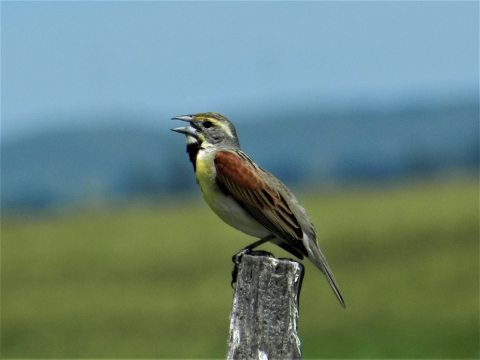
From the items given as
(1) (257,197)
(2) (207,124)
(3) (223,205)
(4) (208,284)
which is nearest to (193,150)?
(2) (207,124)

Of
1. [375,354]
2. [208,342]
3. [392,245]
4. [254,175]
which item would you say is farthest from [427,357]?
[254,175]

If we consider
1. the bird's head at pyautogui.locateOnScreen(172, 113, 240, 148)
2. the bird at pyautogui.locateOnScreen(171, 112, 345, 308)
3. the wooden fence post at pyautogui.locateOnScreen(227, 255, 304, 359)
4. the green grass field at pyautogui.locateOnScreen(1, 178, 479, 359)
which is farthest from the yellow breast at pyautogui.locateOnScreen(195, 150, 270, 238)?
the green grass field at pyautogui.locateOnScreen(1, 178, 479, 359)

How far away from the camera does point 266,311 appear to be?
6.16m

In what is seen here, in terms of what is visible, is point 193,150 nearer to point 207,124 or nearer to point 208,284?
point 207,124

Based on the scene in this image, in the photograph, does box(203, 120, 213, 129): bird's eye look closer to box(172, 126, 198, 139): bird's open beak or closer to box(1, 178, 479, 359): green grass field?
box(172, 126, 198, 139): bird's open beak

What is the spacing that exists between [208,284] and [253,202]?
15.8m

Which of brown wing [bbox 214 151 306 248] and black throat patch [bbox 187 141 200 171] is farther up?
black throat patch [bbox 187 141 200 171]

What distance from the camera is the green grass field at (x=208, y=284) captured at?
20.3 metres

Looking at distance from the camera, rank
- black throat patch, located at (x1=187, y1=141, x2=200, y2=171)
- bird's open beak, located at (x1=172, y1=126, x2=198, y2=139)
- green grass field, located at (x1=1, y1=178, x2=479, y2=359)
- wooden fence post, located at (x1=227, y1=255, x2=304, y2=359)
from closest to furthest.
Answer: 1. wooden fence post, located at (x1=227, y1=255, x2=304, y2=359)
2. bird's open beak, located at (x1=172, y1=126, x2=198, y2=139)
3. black throat patch, located at (x1=187, y1=141, x2=200, y2=171)
4. green grass field, located at (x1=1, y1=178, x2=479, y2=359)

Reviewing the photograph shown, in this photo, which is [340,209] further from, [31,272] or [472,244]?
[31,272]

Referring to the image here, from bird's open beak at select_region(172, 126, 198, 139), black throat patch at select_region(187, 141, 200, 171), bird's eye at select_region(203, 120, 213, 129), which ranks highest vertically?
bird's eye at select_region(203, 120, 213, 129)

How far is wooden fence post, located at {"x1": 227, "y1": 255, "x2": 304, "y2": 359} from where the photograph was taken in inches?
240

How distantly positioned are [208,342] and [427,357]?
4.97 meters

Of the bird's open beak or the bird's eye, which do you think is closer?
the bird's open beak
